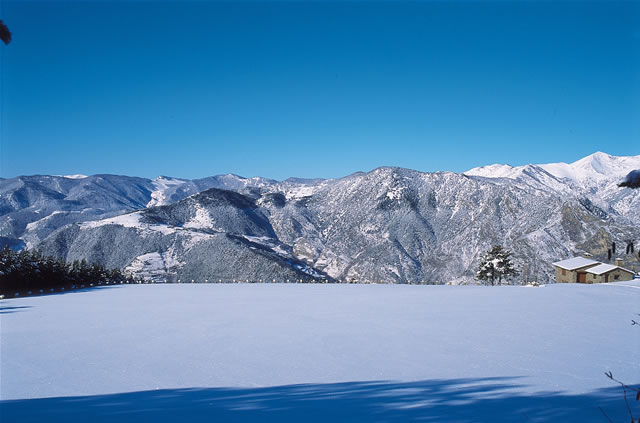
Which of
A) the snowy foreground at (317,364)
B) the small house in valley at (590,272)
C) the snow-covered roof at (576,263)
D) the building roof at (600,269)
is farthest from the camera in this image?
the snow-covered roof at (576,263)

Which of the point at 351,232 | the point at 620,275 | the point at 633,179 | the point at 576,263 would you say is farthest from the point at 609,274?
the point at 351,232

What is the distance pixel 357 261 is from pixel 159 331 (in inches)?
4753

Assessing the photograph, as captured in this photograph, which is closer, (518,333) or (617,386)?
(617,386)

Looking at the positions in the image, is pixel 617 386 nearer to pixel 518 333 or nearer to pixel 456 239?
pixel 518 333

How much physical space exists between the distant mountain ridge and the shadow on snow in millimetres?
84203

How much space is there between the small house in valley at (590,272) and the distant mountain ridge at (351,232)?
170 ft

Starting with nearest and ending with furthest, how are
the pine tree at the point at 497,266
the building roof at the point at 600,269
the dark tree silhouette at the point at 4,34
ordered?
the dark tree silhouette at the point at 4,34 < the building roof at the point at 600,269 < the pine tree at the point at 497,266

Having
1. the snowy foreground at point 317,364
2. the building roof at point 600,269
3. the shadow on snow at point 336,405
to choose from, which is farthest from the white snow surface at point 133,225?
the shadow on snow at point 336,405

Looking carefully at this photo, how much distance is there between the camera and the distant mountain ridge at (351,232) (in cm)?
10419

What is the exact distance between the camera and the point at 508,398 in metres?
7.36

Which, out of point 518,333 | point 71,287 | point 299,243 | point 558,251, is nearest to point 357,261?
point 299,243

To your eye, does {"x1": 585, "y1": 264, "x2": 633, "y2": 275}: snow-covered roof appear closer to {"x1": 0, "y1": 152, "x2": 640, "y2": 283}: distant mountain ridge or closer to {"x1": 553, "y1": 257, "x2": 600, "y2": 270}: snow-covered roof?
{"x1": 553, "y1": 257, "x2": 600, "y2": 270}: snow-covered roof

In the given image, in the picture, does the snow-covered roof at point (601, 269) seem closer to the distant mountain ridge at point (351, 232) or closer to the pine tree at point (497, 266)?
the pine tree at point (497, 266)

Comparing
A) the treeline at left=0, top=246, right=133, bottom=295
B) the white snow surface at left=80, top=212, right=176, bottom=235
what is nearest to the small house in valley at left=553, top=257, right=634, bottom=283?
the treeline at left=0, top=246, right=133, bottom=295
